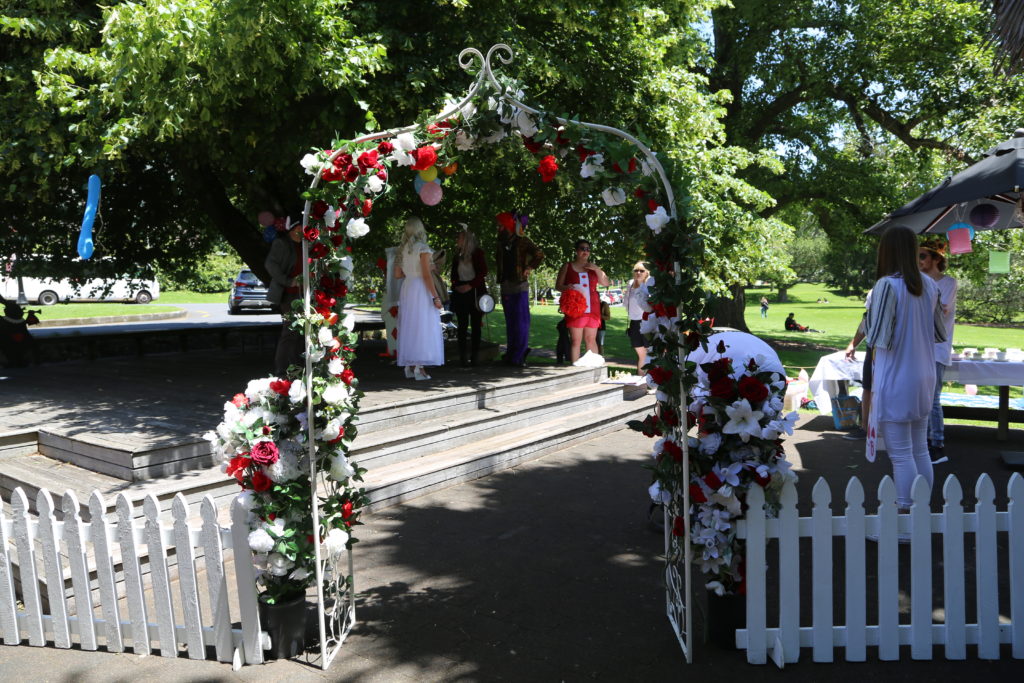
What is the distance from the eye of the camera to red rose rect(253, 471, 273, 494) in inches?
143

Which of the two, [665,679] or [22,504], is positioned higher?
[22,504]

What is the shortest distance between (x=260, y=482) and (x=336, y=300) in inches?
39.2

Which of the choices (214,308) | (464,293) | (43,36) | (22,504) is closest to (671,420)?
(22,504)

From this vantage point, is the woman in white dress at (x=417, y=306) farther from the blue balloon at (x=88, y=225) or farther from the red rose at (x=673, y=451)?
the red rose at (x=673, y=451)

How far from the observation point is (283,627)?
381cm

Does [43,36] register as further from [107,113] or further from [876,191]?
[876,191]

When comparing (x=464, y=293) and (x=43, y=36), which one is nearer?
(x=43, y=36)

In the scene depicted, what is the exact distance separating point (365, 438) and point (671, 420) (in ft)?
12.1

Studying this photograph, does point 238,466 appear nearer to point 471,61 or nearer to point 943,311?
point 471,61

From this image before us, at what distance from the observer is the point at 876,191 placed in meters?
18.8

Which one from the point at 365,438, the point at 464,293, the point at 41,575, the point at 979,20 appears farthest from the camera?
the point at 979,20

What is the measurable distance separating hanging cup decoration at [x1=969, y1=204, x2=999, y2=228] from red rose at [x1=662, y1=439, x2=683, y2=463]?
6561 millimetres

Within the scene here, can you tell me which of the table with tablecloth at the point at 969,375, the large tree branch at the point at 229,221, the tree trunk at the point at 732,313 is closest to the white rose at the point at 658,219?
the table with tablecloth at the point at 969,375

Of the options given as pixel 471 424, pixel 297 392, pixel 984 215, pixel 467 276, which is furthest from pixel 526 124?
pixel 984 215
